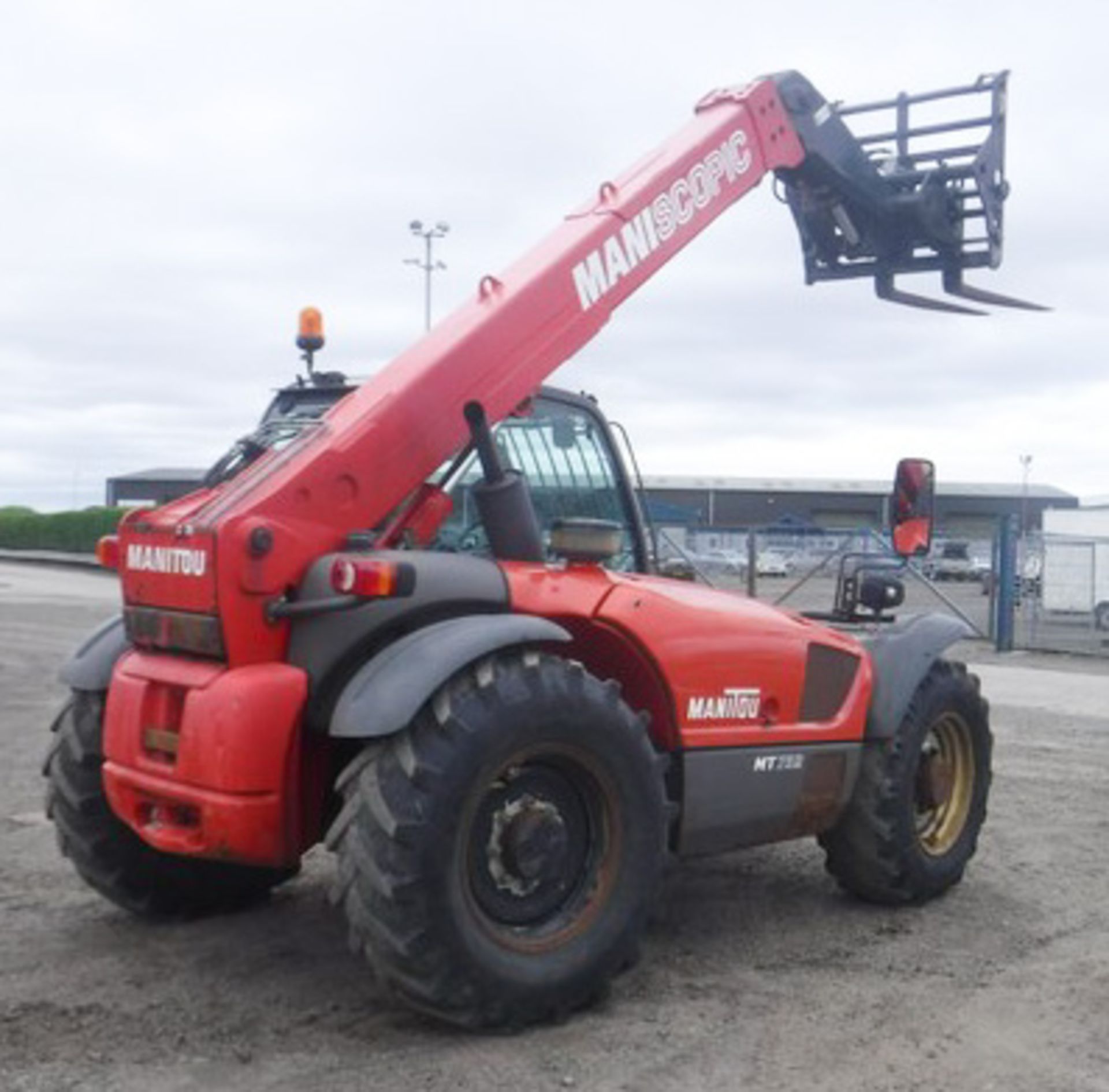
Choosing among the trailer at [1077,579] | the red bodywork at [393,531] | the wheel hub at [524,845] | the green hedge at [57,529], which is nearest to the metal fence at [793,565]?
the trailer at [1077,579]

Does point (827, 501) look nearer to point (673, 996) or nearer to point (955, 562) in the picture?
point (955, 562)

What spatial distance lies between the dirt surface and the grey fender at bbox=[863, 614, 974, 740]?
82cm

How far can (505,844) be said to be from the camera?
15.4 feet

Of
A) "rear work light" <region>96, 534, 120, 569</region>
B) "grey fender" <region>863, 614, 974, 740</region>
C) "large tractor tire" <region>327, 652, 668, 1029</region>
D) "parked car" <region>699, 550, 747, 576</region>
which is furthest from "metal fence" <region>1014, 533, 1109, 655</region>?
"rear work light" <region>96, 534, 120, 569</region>

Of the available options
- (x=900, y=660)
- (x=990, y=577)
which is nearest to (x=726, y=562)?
(x=990, y=577)

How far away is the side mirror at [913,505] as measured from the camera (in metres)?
6.06

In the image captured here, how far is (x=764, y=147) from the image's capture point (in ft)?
22.0

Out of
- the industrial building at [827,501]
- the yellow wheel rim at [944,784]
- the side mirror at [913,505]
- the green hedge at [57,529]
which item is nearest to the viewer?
the side mirror at [913,505]

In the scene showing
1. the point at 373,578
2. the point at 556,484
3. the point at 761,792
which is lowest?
the point at 761,792

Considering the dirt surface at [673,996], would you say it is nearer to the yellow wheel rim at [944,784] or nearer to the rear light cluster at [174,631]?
the yellow wheel rim at [944,784]

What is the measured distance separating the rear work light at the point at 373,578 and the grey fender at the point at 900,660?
238 centimetres

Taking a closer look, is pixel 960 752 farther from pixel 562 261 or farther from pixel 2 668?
pixel 2 668

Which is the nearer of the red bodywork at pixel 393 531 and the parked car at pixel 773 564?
the red bodywork at pixel 393 531

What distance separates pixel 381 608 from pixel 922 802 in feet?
9.51
